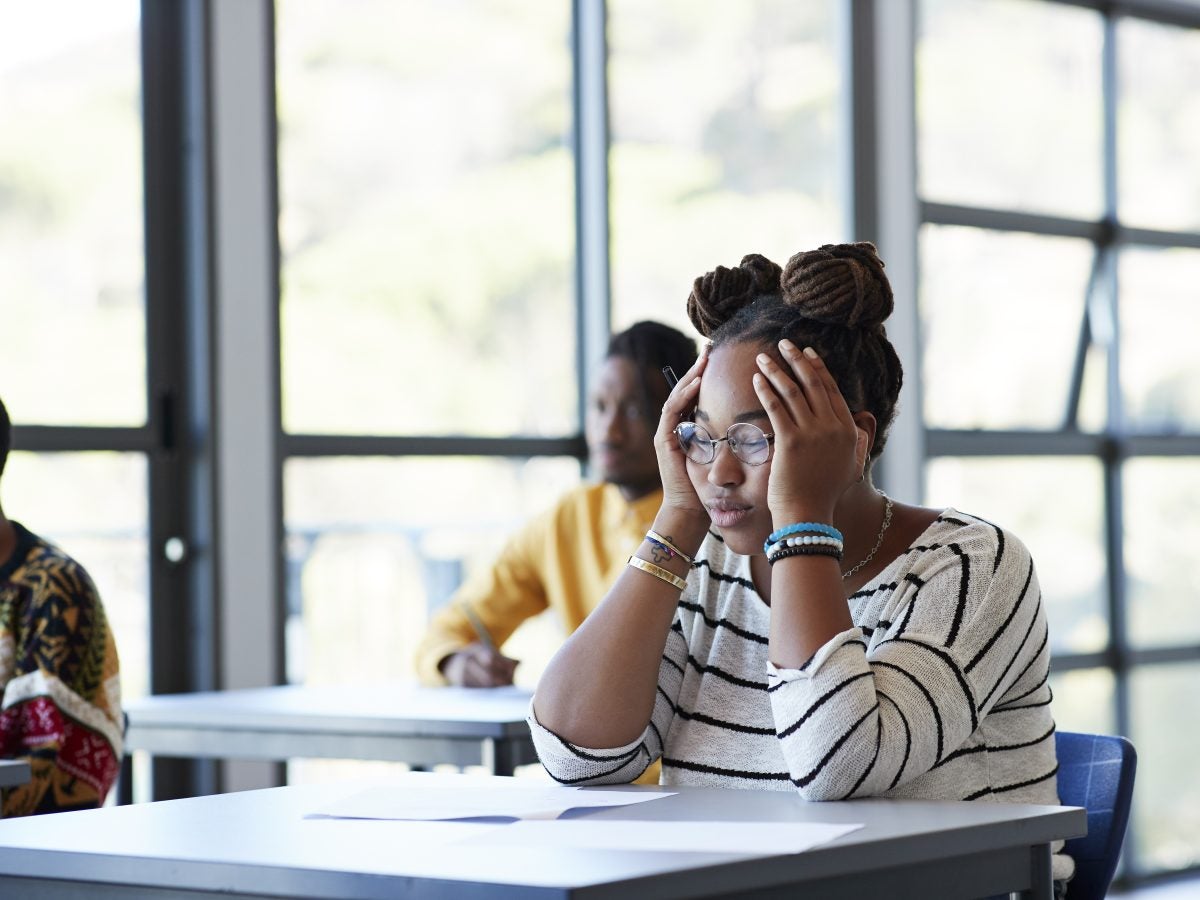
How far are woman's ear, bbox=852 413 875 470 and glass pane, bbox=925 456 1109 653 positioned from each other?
315 cm

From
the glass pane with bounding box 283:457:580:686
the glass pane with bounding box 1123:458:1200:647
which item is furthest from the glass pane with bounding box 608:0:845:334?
the glass pane with bounding box 1123:458:1200:647

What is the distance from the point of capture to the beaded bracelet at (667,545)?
1.86 meters

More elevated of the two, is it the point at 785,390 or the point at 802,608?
the point at 785,390

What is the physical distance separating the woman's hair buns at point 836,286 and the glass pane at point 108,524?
6.88 feet

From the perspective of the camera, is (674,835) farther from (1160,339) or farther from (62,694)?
(1160,339)

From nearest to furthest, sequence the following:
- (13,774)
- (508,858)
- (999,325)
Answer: (508,858) → (13,774) → (999,325)

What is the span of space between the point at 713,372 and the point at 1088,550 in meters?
3.75

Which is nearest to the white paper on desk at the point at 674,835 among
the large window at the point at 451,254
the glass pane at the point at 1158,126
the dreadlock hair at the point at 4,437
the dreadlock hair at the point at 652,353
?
the dreadlock hair at the point at 4,437

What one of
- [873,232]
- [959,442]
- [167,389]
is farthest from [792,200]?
[167,389]

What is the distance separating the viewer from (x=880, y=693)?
1.63 meters

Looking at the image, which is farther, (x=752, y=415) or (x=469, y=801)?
(x=752, y=415)

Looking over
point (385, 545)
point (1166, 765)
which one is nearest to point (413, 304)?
point (385, 545)

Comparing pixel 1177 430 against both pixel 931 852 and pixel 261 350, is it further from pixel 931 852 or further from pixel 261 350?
pixel 931 852

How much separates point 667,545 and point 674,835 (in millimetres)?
505
